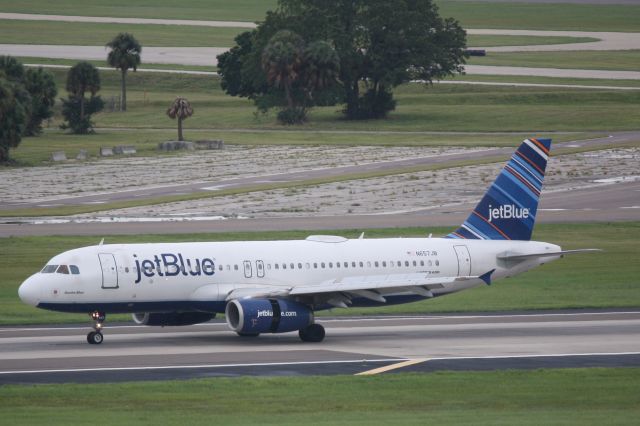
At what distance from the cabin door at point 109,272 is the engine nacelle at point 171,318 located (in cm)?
266

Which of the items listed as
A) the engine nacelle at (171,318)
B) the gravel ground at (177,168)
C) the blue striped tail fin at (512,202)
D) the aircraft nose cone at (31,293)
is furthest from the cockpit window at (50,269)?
the gravel ground at (177,168)

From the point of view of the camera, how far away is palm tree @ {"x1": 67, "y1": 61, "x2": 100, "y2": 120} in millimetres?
145250

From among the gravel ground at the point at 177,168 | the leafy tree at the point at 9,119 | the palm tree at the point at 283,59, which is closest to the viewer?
the gravel ground at the point at 177,168

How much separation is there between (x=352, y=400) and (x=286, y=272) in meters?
13.6

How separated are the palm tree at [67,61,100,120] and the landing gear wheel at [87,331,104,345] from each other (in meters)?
103

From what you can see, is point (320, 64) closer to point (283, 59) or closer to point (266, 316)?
point (283, 59)

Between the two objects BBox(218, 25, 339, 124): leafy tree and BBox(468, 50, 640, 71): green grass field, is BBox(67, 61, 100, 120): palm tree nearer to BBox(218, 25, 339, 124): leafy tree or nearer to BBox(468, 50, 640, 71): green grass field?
BBox(218, 25, 339, 124): leafy tree

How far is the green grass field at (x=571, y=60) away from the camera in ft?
602

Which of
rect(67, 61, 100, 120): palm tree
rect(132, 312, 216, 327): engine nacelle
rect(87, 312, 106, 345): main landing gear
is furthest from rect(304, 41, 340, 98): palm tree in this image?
rect(87, 312, 106, 345): main landing gear

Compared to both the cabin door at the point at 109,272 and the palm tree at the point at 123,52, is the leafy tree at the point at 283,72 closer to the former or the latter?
the palm tree at the point at 123,52

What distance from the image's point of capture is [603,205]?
3433 inches

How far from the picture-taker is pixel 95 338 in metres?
43.9

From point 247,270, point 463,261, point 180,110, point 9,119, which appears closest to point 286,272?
point 247,270

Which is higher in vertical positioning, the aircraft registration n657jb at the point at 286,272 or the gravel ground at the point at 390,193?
the aircraft registration n657jb at the point at 286,272
